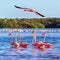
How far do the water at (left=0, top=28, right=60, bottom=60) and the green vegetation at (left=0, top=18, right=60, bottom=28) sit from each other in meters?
0.52

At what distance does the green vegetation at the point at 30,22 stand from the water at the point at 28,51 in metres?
0.52

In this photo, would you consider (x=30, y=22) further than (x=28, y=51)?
Result: No

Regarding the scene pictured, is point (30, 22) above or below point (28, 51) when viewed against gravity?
above

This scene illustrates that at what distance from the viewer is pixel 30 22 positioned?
7.14m

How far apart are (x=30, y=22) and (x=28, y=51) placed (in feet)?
3.10

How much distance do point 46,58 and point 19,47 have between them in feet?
6.82

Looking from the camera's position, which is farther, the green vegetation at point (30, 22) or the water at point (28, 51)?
the green vegetation at point (30, 22)

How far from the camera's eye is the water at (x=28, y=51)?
677 centimetres

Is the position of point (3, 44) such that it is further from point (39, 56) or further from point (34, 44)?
point (39, 56)

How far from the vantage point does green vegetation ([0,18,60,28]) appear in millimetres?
7012

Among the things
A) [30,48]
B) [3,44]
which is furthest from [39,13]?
[3,44]

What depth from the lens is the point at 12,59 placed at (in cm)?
645

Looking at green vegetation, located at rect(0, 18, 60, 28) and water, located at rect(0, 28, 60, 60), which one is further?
green vegetation, located at rect(0, 18, 60, 28)

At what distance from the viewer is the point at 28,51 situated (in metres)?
7.90
